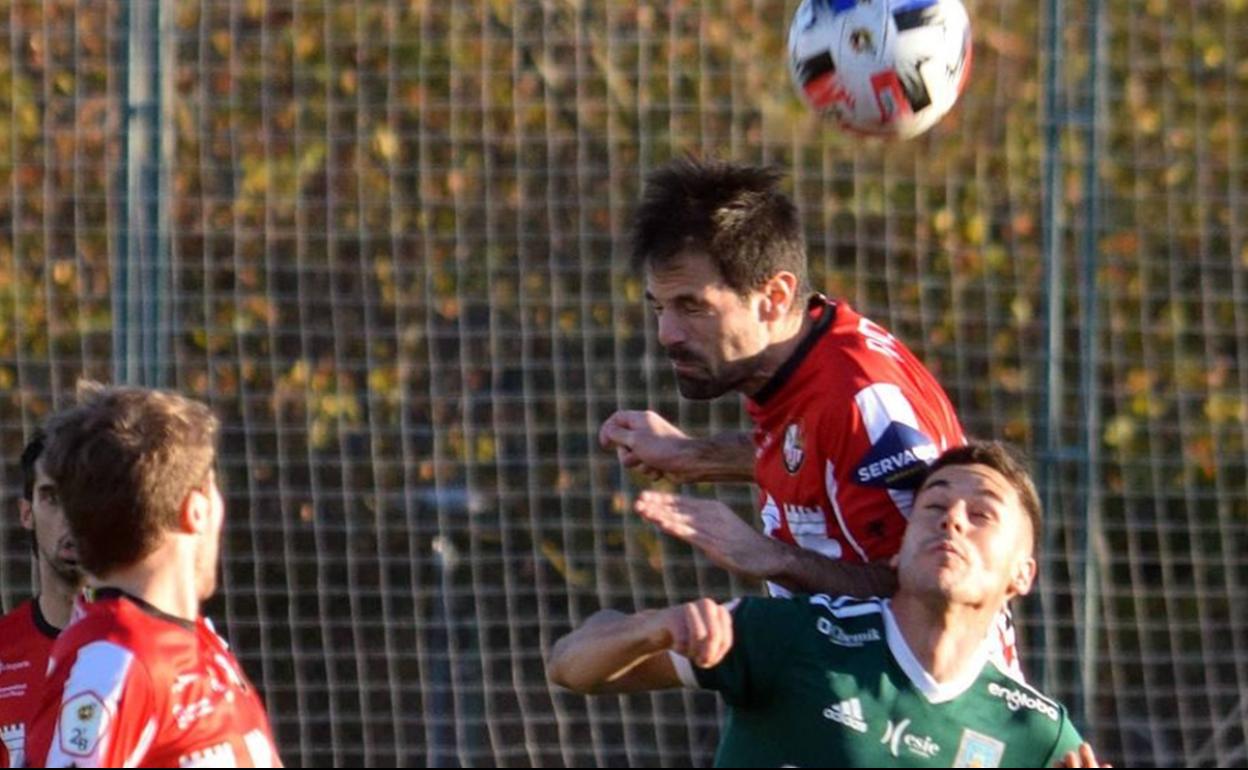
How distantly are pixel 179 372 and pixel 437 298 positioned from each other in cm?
90

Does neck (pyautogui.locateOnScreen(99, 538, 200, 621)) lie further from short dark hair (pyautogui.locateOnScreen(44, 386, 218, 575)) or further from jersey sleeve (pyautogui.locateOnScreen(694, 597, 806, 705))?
jersey sleeve (pyautogui.locateOnScreen(694, 597, 806, 705))

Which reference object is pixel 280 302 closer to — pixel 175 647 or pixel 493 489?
pixel 493 489

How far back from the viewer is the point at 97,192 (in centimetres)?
740

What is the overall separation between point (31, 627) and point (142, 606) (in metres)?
1.57

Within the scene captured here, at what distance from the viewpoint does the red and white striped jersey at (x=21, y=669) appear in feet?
16.4

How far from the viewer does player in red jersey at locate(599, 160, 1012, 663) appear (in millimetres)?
4398

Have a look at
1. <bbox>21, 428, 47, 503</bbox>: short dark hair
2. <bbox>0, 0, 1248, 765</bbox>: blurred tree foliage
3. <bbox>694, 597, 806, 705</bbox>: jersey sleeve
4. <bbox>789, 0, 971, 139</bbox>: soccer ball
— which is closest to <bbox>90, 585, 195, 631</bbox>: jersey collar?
<bbox>694, 597, 806, 705</bbox>: jersey sleeve

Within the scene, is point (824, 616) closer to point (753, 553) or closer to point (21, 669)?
point (753, 553)

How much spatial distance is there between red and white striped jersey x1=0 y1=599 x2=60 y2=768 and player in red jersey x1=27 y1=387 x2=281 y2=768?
1.20m

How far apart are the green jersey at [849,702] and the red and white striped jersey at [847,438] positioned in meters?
0.27

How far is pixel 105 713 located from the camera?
3.47 metres

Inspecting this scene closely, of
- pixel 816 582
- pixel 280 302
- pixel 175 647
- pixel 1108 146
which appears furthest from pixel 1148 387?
pixel 175 647

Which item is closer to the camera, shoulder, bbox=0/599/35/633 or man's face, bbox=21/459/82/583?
man's face, bbox=21/459/82/583

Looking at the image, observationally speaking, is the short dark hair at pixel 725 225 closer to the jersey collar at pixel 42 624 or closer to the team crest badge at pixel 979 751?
the team crest badge at pixel 979 751
